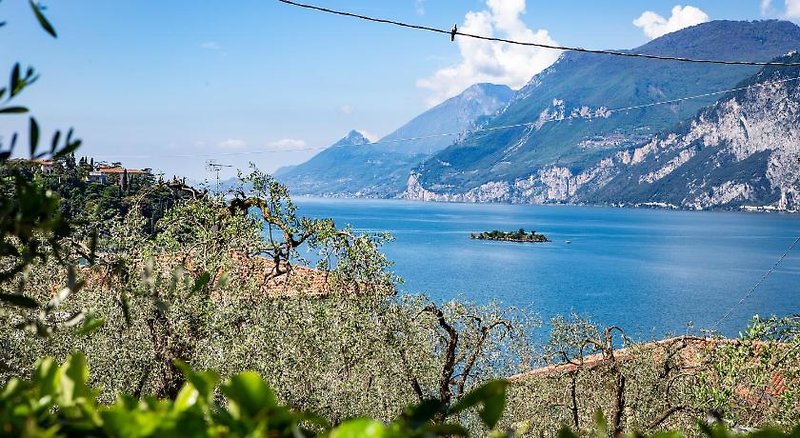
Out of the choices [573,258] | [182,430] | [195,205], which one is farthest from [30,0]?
[573,258]

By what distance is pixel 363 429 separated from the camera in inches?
36.8

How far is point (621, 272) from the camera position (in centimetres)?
8194

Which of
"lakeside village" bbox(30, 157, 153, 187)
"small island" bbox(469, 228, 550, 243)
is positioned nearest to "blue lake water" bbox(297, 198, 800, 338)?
"small island" bbox(469, 228, 550, 243)

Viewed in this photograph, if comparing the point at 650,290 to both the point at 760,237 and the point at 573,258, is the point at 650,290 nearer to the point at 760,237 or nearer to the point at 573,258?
the point at 573,258

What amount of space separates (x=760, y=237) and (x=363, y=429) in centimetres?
13623

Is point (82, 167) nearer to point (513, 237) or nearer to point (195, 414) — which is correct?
point (195, 414)

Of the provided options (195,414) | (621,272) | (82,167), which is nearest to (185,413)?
(195,414)

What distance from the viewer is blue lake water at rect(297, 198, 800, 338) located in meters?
57.4

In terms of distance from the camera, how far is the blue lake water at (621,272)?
188 feet

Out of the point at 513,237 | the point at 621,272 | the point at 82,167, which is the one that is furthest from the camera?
the point at 513,237

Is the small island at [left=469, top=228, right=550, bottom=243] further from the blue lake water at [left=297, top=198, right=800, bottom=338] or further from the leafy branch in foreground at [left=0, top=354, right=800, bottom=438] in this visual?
the leafy branch in foreground at [left=0, top=354, right=800, bottom=438]

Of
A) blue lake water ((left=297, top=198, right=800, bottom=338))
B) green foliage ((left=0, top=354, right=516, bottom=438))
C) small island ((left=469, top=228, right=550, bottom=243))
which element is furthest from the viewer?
small island ((left=469, top=228, right=550, bottom=243))

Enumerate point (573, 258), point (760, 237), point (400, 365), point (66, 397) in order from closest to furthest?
1. point (66, 397)
2. point (400, 365)
3. point (573, 258)
4. point (760, 237)

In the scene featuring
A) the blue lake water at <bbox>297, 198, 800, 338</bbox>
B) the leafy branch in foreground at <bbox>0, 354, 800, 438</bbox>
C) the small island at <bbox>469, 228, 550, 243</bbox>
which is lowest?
the blue lake water at <bbox>297, 198, 800, 338</bbox>
